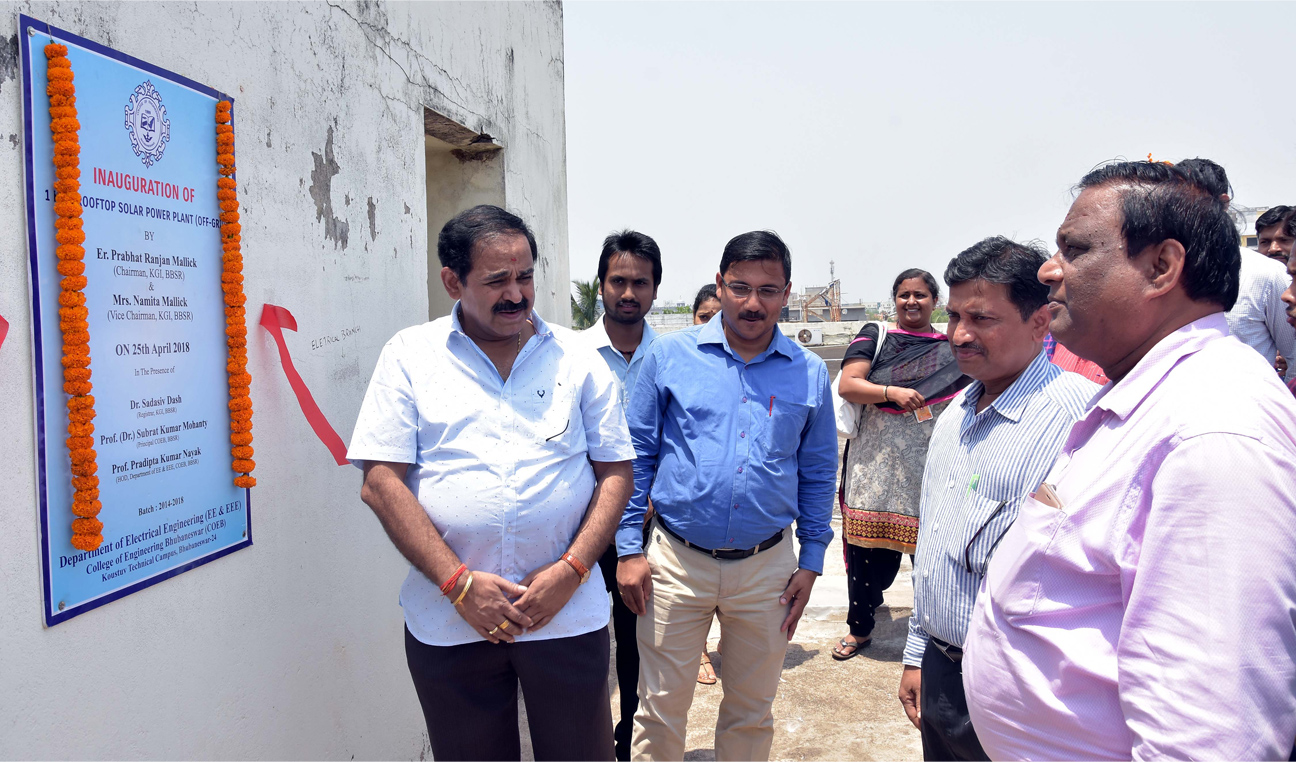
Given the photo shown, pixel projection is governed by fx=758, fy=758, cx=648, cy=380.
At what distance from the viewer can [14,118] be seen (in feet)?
4.89

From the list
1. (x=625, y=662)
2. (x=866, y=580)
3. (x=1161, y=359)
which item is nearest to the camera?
(x=1161, y=359)

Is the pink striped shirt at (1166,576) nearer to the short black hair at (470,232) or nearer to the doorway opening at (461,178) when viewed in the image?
the short black hair at (470,232)

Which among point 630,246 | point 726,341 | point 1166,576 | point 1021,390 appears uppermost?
point 630,246

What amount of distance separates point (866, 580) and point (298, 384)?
3183mm

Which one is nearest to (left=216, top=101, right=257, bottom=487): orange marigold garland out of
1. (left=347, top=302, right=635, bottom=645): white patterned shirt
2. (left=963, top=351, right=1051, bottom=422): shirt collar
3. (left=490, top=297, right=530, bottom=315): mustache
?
(left=347, top=302, right=635, bottom=645): white patterned shirt

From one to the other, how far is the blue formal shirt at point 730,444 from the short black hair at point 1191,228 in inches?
59.0

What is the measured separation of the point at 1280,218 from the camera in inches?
160

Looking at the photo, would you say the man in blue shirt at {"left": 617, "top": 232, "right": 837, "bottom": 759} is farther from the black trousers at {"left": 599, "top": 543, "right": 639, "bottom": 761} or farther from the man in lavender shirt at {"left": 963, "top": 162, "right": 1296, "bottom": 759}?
the man in lavender shirt at {"left": 963, "top": 162, "right": 1296, "bottom": 759}

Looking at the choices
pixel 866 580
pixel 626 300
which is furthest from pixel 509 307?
pixel 866 580

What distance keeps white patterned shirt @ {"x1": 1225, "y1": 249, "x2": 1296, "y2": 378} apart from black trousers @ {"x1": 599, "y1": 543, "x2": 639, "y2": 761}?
3.07 meters

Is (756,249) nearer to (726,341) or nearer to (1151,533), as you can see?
(726,341)

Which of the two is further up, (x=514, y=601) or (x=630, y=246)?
(x=630, y=246)

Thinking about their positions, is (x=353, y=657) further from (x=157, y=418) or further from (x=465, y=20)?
(x=465, y=20)

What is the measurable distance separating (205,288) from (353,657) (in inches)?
53.1
